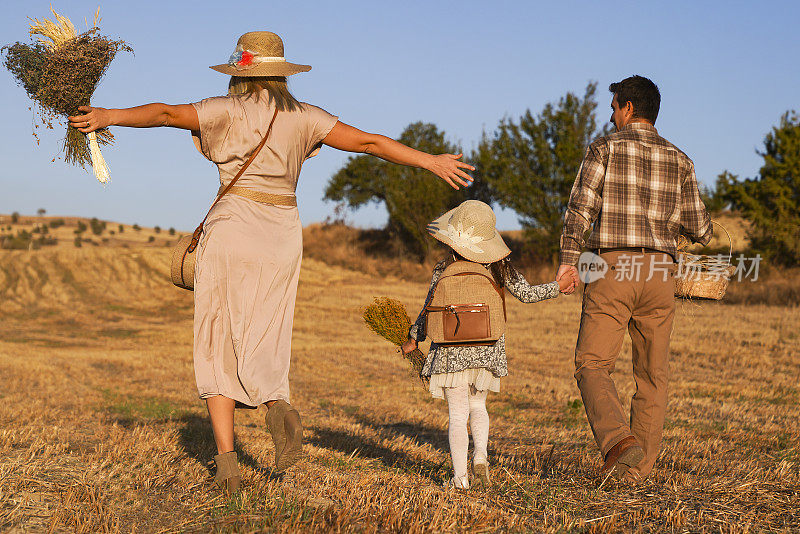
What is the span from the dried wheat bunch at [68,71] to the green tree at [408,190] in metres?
34.0

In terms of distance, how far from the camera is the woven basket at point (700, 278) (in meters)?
4.72

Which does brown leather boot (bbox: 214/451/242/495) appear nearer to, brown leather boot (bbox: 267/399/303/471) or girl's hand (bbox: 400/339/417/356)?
brown leather boot (bbox: 267/399/303/471)

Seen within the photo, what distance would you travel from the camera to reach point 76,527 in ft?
9.74

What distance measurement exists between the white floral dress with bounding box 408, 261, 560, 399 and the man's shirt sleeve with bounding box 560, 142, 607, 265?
251mm

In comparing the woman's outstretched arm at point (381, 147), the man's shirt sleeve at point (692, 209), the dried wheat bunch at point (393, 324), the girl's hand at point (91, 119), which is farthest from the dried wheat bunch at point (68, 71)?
the man's shirt sleeve at point (692, 209)

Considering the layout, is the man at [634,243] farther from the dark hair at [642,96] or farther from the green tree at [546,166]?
the green tree at [546,166]

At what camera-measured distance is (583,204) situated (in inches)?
176

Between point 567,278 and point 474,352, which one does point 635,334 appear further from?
A: point 474,352

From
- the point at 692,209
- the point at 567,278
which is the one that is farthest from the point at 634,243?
the point at 692,209

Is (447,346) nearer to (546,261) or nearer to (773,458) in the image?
(773,458)

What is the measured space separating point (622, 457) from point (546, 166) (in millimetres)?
32167

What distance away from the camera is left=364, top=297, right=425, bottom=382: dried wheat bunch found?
17.3 ft

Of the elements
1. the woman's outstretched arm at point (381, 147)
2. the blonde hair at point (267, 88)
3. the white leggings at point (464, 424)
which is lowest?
the white leggings at point (464, 424)

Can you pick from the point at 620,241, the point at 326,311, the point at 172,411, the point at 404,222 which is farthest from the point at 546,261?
the point at 620,241
